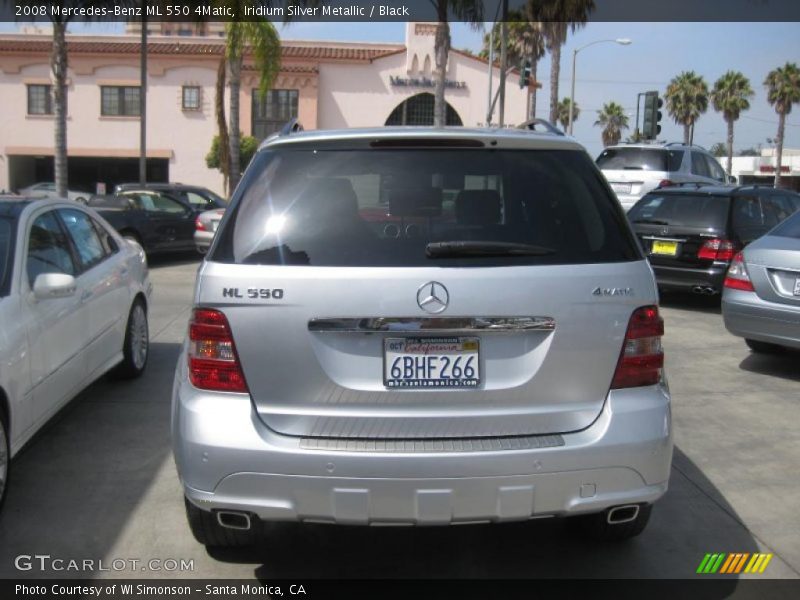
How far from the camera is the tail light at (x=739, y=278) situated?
23.8 feet

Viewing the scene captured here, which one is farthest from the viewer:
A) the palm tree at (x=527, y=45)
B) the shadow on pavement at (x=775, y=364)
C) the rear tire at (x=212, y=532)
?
the palm tree at (x=527, y=45)

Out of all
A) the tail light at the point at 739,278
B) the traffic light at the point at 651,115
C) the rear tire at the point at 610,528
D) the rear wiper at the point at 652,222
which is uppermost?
the traffic light at the point at 651,115

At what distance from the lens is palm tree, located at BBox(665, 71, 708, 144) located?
58.2 m

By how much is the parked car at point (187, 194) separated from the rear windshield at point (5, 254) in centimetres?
1114

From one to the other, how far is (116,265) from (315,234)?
366 centimetres

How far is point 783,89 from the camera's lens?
54.5 m

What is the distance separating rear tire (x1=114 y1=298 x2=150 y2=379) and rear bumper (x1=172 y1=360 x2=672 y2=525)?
3627 mm

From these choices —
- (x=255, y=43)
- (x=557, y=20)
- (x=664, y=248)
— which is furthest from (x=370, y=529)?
(x=557, y=20)

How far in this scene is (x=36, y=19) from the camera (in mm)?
19703

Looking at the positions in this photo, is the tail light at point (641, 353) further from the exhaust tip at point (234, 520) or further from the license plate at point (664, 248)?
the license plate at point (664, 248)

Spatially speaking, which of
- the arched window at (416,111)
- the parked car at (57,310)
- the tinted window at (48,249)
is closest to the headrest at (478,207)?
the parked car at (57,310)

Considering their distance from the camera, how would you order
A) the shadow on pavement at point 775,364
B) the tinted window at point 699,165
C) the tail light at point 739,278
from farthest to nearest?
1. the tinted window at point 699,165
2. the shadow on pavement at point 775,364
3. the tail light at point 739,278

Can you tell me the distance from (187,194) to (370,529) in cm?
1396

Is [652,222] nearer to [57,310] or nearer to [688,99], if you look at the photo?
[57,310]
